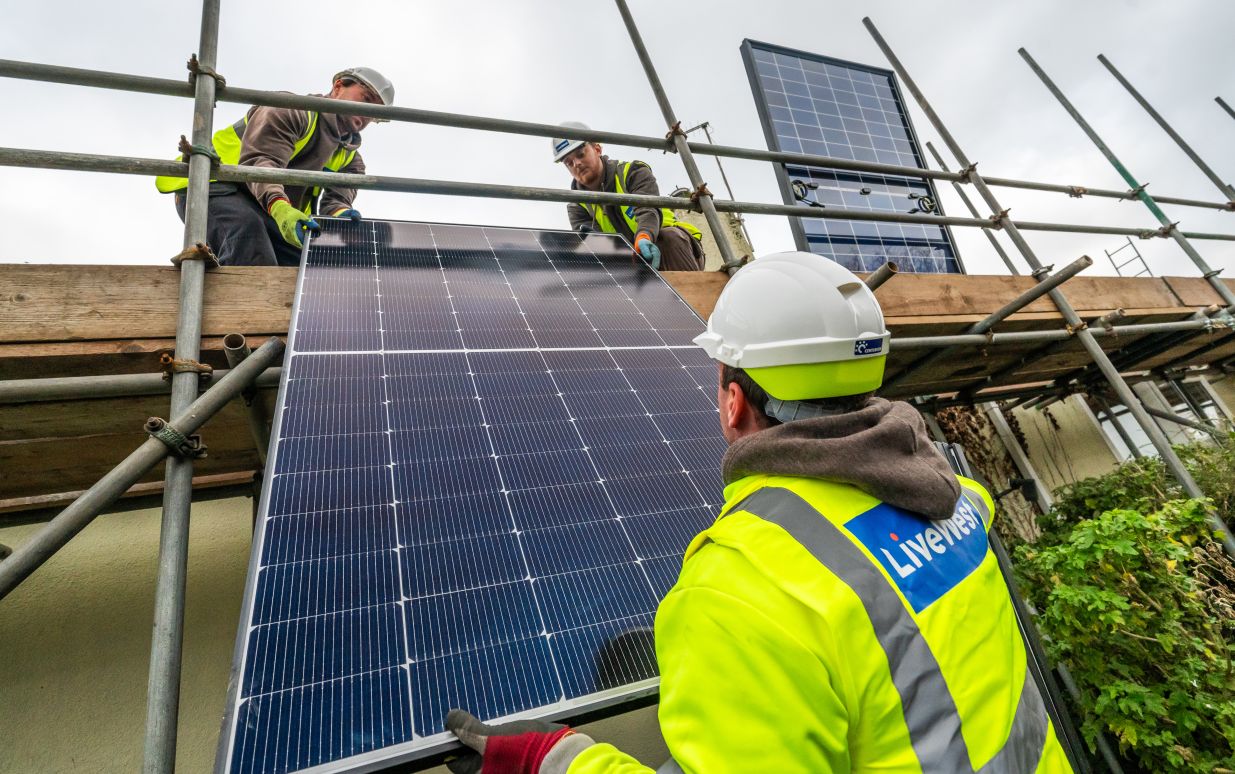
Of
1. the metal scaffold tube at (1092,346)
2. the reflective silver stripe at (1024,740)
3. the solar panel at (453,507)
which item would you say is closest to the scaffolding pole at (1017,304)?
the metal scaffold tube at (1092,346)

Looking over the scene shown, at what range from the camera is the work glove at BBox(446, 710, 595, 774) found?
1.21m

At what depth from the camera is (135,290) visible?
2.54 metres

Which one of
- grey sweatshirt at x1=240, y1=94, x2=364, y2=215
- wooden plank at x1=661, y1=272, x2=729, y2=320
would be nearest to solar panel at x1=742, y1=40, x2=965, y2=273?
wooden plank at x1=661, y1=272, x2=729, y2=320

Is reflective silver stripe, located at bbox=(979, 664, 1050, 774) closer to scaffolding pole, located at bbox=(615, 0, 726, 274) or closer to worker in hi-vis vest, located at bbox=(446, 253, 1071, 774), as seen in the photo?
worker in hi-vis vest, located at bbox=(446, 253, 1071, 774)

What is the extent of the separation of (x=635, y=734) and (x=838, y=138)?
10.3m

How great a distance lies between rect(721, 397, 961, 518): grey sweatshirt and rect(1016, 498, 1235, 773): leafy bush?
3.73 m

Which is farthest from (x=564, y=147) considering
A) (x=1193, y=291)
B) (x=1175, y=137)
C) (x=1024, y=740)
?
(x=1175, y=137)

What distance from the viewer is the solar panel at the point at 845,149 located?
909 cm

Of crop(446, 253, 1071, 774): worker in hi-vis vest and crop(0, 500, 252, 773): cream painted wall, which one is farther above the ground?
crop(0, 500, 252, 773): cream painted wall

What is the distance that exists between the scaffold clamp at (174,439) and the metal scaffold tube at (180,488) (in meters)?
0.04

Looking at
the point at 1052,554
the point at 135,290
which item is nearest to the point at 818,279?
the point at 135,290

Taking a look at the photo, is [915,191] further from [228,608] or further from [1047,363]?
[228,608]

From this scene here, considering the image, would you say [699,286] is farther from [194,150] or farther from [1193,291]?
[1193,291]

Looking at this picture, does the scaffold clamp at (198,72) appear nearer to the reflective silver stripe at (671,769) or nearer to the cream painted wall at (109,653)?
the cream painted wall at (109,653)
